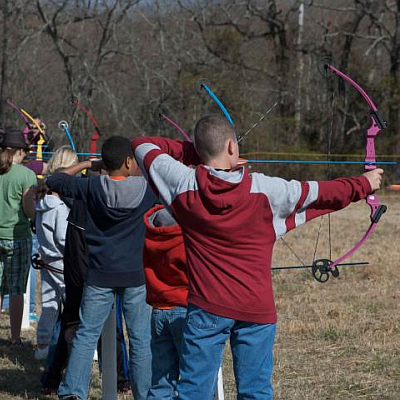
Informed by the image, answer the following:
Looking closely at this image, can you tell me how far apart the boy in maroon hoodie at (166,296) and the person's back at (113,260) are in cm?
60

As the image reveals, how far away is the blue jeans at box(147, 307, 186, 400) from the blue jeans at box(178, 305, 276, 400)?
1.29 feet

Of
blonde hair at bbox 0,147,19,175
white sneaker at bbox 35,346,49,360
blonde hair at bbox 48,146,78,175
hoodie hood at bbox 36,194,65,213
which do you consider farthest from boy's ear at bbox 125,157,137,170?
white sneaker at bbox 35,346,49,360

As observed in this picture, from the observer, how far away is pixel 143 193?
169 inches

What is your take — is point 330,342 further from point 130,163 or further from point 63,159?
point 130,163

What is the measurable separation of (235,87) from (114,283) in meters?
21.6

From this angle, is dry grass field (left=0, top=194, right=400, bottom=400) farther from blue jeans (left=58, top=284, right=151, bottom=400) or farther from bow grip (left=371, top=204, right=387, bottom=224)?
bow grip (left=371, top=204, right=387, bottom=224)

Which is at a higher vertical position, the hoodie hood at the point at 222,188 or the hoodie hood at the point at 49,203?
the hoodie hood at the point at 222,188

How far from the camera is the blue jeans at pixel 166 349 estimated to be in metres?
3.62

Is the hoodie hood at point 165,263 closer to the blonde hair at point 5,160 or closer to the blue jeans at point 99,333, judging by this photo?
the blue jeans at point 99,333

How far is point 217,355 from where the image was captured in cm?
323

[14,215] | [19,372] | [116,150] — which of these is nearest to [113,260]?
[116,150]

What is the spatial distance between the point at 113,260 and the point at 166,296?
74 centimetres

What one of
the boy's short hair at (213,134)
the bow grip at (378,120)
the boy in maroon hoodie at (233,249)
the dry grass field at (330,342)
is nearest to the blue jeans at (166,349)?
the boy in maroon hoodie at (233,249)

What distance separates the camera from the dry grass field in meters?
5.11
